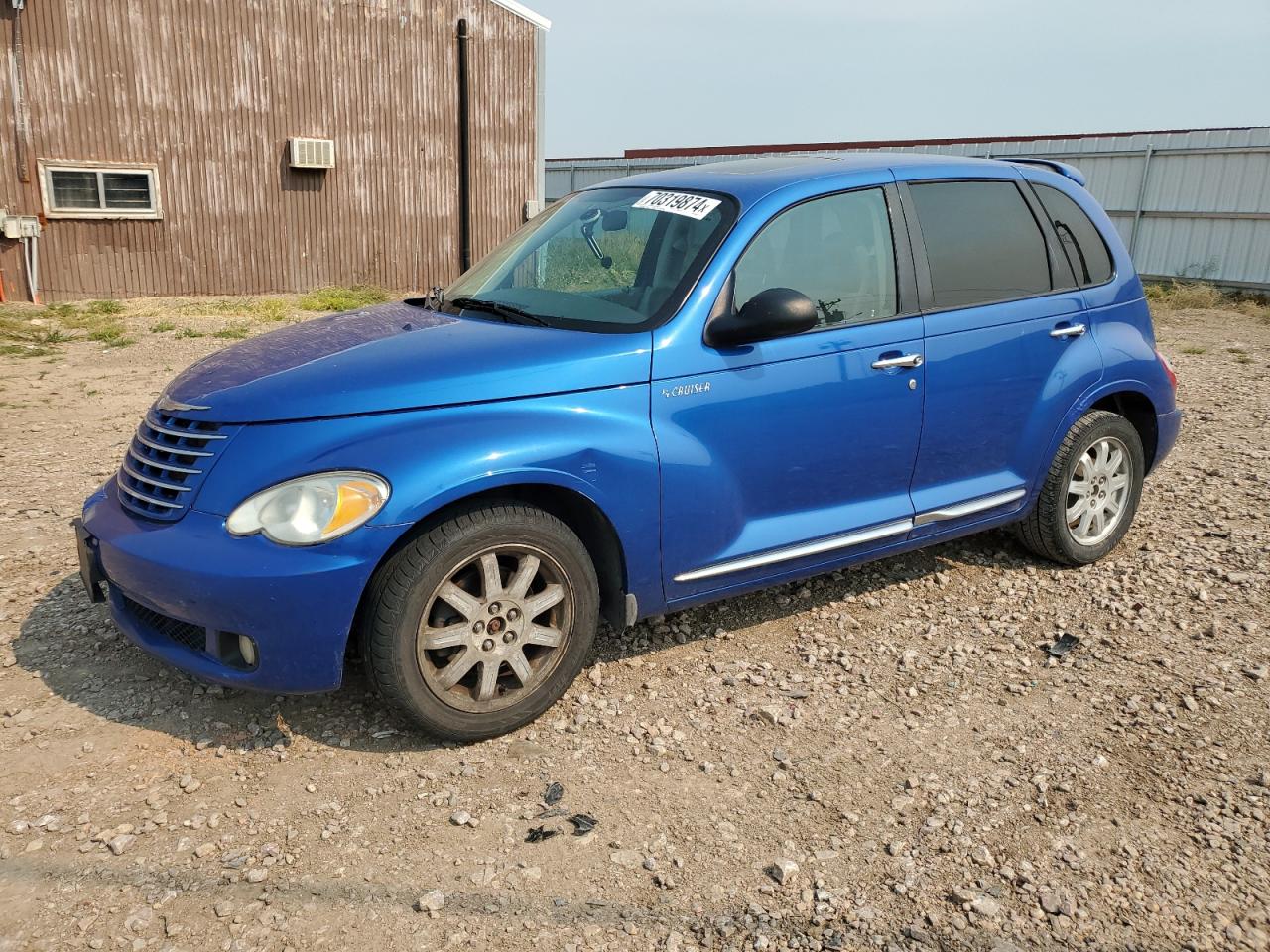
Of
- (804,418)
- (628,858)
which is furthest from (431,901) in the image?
(804,418)

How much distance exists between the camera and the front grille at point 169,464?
3223 millimetres

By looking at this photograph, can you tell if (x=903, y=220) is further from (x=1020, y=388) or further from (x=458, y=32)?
(x=458, y=32)

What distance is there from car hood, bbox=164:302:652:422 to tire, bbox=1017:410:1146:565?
234 centimetres

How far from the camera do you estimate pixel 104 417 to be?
7617mm

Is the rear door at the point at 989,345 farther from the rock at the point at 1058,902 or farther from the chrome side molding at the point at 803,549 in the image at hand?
the rock at the point at 1058,902

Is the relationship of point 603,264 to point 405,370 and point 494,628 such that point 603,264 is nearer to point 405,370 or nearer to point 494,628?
point 405,370

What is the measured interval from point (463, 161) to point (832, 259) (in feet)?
45.3

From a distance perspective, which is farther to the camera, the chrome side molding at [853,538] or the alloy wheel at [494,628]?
the chrome side molding at [853,538]

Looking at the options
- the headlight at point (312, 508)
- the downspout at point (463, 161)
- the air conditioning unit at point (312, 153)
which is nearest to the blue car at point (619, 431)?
the headlight at point (312, 508)

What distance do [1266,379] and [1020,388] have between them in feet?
22.3

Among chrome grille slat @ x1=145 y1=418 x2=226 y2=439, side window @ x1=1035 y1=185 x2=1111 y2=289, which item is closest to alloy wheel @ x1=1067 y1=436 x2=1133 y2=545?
side window @ x1=1035 y1=185 x2=1111 y2=289

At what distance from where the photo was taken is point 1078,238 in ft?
15.9

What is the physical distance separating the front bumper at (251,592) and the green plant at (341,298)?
11.3 meters

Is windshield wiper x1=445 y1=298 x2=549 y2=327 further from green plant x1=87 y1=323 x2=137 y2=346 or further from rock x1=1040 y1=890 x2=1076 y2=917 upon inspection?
green plant x1=87 y1=323 x2=137 y2=346
